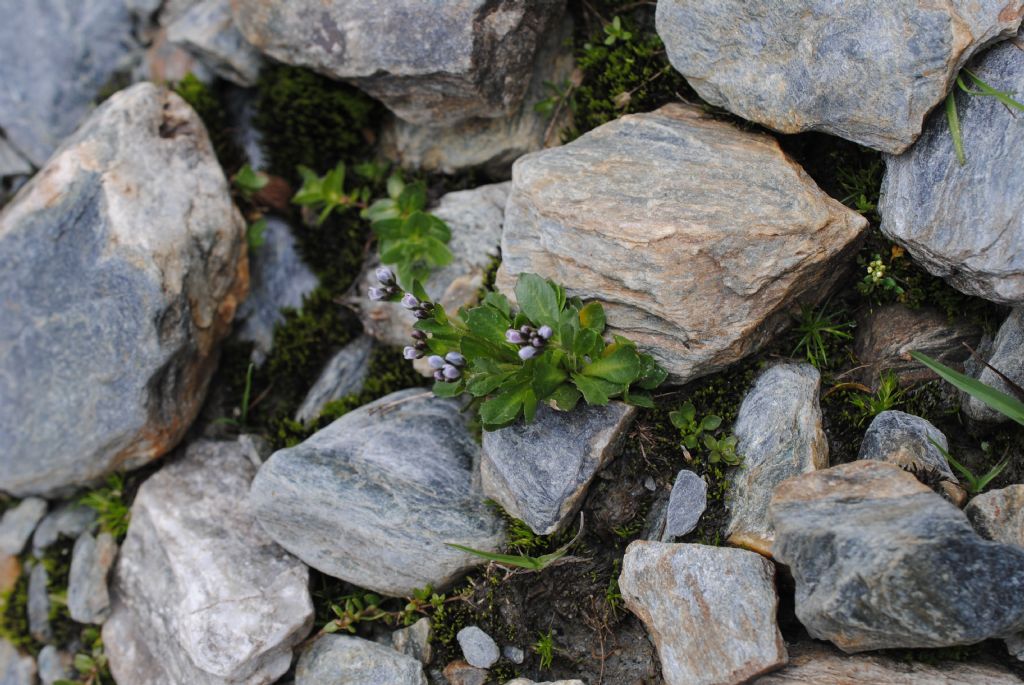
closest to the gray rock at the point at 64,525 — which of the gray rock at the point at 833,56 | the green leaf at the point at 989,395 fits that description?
the gray rock at the point at 833,56

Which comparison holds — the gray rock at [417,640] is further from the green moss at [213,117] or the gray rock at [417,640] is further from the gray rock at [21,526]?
the green moss at [213,117]

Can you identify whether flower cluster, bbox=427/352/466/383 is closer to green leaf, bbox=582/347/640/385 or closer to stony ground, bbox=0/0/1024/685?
stony ground, bbox=0/0/1024/685

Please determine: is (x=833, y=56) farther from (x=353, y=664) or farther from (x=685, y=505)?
(x=353, y=664)

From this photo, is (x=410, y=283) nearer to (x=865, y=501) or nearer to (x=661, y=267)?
(x=661, y=267)

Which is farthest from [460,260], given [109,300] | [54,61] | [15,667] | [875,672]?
[15,667]

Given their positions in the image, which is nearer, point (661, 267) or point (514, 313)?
point (661, 267)

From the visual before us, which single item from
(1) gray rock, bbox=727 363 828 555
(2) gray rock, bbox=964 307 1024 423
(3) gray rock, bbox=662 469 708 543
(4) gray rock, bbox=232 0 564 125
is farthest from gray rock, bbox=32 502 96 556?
(2) gray rock, bbox=964 307 1024 423

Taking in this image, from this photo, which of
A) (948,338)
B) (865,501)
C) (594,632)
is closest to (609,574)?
(594,632)
